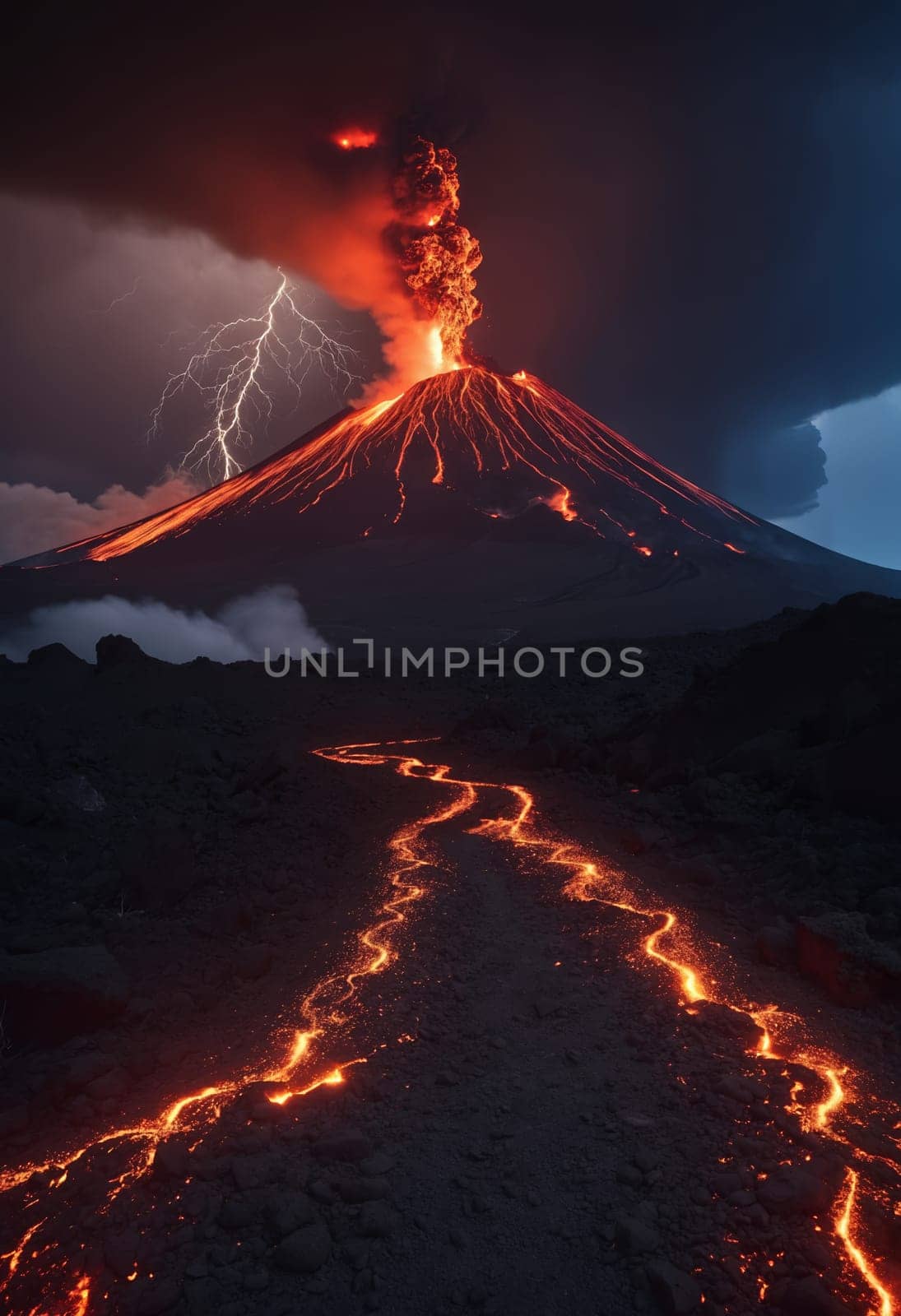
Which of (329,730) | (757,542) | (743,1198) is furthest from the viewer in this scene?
(757,542)

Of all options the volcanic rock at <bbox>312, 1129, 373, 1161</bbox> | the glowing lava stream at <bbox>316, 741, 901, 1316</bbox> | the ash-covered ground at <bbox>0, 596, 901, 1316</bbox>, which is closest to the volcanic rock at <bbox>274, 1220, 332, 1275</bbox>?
the ash-covered ground at <bbox>0, 596, 901, 1316</bbox>

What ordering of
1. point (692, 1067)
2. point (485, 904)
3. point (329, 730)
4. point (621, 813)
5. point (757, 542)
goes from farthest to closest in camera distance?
point (757, 542), point (329, 730), point (621, 813), point (485, 904), point (692, 1067)

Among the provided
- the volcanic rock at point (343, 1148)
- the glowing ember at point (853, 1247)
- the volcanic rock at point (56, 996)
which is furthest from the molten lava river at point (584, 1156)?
the volcanic rock at point (56, 996)

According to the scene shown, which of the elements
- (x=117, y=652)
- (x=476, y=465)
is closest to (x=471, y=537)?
(x=476, y=465)

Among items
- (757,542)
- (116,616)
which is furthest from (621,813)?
(757,542)

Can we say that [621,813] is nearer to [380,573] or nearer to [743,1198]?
[743,1198]
